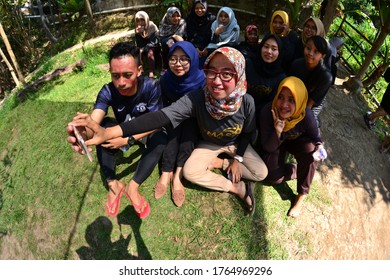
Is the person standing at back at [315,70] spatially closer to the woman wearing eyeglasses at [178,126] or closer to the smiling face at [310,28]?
the smiling face at [310,28]

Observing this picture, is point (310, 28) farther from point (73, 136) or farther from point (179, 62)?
point (73, 136)

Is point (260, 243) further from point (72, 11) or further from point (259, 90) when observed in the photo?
point (72, 11)

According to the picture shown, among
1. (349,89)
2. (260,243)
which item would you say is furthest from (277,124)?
(349,89)

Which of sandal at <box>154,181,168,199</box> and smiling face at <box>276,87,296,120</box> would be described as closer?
smiling face at <box>276,87,296,120</box>

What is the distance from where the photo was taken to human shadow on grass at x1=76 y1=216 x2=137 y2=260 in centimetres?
289

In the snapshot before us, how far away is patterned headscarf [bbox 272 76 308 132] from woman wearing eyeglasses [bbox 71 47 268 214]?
36 cm

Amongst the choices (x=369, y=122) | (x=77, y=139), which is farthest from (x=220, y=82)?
(x=369, y=122)

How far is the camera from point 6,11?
730cm

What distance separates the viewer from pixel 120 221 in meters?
3.08

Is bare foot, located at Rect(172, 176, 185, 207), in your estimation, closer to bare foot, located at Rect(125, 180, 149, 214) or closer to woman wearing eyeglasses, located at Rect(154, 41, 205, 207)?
woman wearing eyeglasses, located at Rect(154, 41, 205, 207)

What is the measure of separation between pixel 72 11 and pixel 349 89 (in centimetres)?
781

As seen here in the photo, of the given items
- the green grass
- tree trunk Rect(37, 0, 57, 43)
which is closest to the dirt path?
the green grass

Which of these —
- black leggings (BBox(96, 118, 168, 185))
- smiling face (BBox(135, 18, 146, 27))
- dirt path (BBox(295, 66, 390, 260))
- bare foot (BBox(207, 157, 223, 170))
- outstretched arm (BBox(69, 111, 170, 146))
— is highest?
outstretched arm (BBox(69, 111, 170, 146))

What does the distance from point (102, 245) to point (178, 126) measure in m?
1.61
